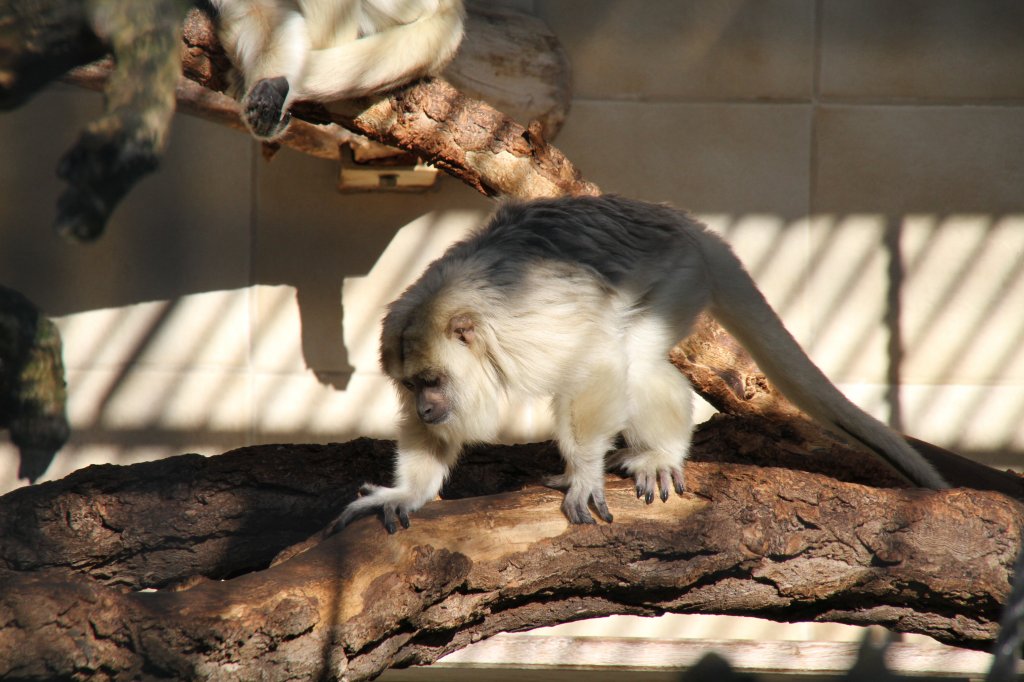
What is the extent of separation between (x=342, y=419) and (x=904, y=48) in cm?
345

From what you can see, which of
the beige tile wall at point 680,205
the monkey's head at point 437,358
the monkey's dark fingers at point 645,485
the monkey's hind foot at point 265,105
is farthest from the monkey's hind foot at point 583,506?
the beige tile wall at point 680,205

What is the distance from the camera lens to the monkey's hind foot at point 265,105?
317 cm

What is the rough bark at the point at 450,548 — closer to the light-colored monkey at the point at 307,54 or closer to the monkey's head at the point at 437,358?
the light-colored monkey at the point at 307,54

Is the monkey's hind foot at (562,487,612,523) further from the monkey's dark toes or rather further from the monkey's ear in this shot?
the monkey's ear

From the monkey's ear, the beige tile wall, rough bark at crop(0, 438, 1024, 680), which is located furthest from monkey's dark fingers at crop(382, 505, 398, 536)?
the beige tile wall

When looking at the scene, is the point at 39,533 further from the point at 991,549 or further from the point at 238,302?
the point at 991,549

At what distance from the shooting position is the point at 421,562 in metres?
2.33

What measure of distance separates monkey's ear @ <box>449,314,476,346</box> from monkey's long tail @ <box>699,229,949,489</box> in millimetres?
955

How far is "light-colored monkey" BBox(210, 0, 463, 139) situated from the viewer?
322cm

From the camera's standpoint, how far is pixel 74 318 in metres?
4.84

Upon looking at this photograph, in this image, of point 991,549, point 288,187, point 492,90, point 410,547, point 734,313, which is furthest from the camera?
point 288,187

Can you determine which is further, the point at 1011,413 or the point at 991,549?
the point at 1011,413

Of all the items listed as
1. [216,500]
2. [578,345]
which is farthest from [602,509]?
[216,500]

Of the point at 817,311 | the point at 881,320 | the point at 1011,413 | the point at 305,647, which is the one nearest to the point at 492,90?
the point at 817,311
